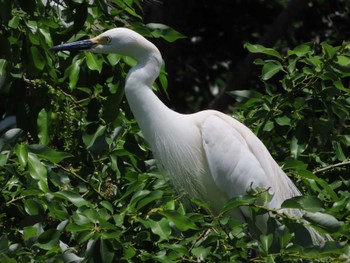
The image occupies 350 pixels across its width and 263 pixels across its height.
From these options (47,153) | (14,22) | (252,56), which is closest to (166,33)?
(14,22)

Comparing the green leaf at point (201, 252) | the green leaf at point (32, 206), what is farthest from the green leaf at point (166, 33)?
the green leaf at point (201, 252)

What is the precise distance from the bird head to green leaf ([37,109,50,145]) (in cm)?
25

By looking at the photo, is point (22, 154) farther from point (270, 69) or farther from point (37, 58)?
point (270, 69)

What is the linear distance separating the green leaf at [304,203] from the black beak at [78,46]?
111 cm

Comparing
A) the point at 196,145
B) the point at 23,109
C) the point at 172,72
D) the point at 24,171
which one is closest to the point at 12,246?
the point at 24,171

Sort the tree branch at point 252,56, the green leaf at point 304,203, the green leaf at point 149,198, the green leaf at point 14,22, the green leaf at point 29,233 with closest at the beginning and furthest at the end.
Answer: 1. the green leaf at point 304,203
2. the green leaf at point 29,233
3. the green leaf at point 149,198
4. the green leaf at point 14,22
5. the tree branch at point 252,56

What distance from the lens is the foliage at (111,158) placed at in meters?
2.85

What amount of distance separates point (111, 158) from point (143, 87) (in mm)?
394

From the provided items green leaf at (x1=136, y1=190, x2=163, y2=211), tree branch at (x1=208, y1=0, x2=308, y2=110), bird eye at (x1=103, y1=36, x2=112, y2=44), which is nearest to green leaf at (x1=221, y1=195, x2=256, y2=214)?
green leaf at (x1=136, y1=190, x2=163, y2=211)

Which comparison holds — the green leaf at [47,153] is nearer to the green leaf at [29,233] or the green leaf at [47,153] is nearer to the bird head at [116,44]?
the green leaf at [29,233]

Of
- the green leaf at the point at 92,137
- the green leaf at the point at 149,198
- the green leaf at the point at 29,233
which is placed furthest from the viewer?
the green leaf at the point at 92,137

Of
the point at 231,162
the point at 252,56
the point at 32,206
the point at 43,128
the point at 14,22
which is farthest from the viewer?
the point at 252,56

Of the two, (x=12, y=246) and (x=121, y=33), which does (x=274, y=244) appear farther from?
(x=121, y=33)

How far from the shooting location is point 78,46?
11.7 feet
